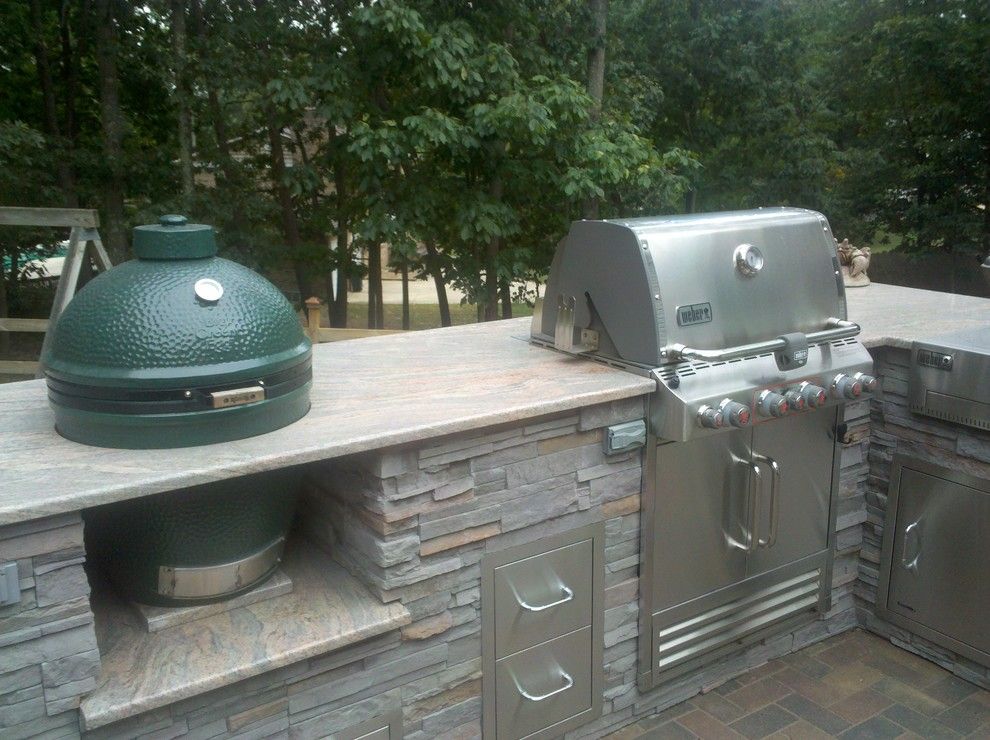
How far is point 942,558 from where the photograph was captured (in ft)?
8.91

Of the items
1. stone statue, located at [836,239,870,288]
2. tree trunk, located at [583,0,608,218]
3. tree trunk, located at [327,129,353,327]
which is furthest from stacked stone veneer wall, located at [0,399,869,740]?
tree trunk, located at [327,129,353,327]

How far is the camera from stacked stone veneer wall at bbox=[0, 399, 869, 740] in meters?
1.83

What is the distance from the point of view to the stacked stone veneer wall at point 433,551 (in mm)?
1835

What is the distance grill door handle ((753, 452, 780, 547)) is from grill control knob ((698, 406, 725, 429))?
42cm

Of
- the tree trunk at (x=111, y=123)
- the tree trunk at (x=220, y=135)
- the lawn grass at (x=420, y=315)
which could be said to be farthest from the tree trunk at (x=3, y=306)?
the lawn grass at (x=420, y=315)

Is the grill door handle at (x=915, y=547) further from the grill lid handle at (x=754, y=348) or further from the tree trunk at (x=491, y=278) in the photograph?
the tree trunk at (x=491, y=278)

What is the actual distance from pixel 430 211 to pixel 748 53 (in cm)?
411

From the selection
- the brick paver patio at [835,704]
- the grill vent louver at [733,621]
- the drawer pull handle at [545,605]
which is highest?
the drawer pull handle at [545,605]

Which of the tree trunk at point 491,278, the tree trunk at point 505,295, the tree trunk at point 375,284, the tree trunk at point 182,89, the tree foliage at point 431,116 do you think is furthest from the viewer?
the tree trunk at point 375,284

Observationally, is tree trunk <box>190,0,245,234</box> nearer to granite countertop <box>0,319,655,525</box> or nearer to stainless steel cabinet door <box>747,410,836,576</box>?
granite countertop <box>0,319,655,525</box>

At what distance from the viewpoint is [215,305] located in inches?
68.3

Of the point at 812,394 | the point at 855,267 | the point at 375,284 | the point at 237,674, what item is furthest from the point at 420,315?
the point at 237,674

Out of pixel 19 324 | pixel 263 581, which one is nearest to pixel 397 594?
pixel 263 581

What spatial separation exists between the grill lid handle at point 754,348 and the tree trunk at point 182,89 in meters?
5.44
